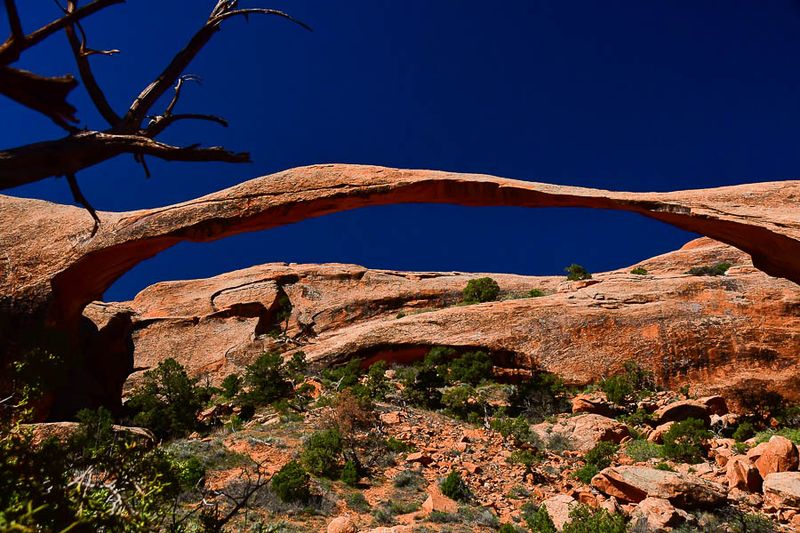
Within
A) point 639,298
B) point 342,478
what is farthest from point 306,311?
point 342,478

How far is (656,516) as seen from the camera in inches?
353

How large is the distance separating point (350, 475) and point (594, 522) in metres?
5.16

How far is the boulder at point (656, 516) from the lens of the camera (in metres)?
8.78

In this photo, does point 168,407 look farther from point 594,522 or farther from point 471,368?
point 594,522

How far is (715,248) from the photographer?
3384 cm

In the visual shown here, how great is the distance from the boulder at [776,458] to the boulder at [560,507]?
4172 millimetres

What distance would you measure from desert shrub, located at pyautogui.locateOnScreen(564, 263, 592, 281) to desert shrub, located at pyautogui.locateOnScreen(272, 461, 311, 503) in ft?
77.9

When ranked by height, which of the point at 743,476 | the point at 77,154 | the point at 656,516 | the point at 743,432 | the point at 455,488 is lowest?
the point at 743,432

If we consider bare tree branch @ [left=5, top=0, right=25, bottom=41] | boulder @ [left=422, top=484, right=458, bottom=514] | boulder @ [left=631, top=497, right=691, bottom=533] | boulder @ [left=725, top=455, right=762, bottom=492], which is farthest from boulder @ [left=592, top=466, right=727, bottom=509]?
bare tree branch @ [left=5, top=0, right=25, bottom=41]

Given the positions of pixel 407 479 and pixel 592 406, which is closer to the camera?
pixel 407 479

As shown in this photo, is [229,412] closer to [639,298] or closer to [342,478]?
[342,478]

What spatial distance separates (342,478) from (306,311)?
20.9 meters

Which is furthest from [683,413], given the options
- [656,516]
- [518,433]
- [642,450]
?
[656,516]

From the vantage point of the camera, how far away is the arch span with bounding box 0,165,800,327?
831cm
